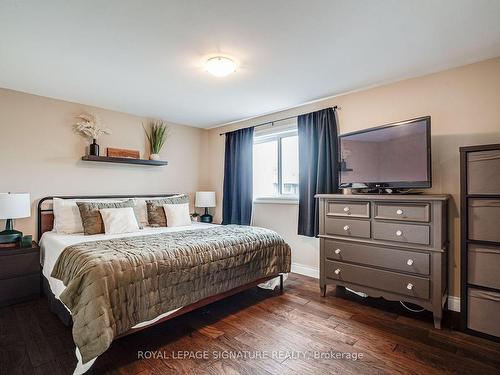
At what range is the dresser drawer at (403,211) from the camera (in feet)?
7.60

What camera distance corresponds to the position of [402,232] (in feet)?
7.92

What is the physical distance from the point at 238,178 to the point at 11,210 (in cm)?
285

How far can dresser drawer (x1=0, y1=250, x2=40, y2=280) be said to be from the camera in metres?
2.74

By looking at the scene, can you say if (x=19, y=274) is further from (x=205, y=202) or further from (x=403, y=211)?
(x=403, y=211)

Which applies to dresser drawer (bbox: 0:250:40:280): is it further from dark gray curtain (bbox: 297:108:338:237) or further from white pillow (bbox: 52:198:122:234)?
dark gray curtain (bbox: 297:108:338:237)

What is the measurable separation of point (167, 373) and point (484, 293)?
7.92 ft

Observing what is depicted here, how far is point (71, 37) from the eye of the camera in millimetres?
2068

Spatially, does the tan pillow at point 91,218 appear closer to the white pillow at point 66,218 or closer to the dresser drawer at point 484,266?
the white pillow at point 66,218

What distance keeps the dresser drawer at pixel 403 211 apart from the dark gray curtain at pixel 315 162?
780 mm

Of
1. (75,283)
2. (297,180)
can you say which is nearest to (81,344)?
(75,283)

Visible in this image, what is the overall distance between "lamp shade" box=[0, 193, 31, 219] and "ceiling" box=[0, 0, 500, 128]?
1257mm

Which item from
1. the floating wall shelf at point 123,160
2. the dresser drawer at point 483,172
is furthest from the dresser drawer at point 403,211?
the floating wall shelf at point 123,160

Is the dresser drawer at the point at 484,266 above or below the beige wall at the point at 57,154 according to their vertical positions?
below

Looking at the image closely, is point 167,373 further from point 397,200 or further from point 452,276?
point 452,276
